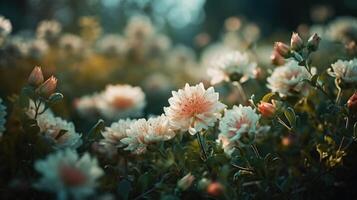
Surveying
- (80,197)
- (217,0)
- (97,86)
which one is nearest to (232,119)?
(80,197)

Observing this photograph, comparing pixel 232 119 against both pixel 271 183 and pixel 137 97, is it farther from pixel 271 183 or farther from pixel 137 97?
pixel 137 97

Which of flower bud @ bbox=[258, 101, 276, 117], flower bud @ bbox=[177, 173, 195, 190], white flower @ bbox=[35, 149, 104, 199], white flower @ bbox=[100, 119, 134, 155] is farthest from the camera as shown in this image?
white flower @ bbox=[100, 119, 134, 155]

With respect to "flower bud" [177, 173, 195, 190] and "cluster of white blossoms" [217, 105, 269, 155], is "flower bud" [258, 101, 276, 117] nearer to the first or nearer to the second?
"cluster of white blossoms" [217, 105, 269, 155]

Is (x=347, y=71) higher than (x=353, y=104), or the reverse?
(x=347, y=71)

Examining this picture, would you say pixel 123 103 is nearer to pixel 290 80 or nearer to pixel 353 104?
pixel 290 80

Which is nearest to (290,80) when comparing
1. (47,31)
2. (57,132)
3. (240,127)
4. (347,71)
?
(347,71)

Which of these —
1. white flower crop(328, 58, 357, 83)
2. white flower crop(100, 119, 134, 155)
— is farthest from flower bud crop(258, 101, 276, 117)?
white flower crop(100, 119, 134, 155)

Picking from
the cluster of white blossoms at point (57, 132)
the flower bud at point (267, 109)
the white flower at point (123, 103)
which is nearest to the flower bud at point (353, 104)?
the flower bud at point (267, 109)

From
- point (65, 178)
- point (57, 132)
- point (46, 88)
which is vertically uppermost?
point (46, 88)
